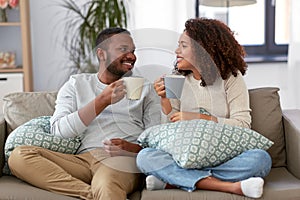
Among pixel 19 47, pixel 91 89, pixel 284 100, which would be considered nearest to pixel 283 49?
pixel 284 100

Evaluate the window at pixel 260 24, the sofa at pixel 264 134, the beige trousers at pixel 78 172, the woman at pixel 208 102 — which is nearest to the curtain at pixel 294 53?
the window at pixel 260 24

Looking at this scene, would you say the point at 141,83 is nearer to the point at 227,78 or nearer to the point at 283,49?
the point at 227,78

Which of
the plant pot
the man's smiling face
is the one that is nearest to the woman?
the man's smiling face

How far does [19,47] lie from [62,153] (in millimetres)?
2002

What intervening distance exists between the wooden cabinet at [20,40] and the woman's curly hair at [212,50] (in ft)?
5.83

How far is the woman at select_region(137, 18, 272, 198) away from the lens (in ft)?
6.64

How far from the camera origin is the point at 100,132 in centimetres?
227

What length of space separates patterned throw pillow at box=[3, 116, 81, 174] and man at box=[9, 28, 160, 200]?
0.04 meters

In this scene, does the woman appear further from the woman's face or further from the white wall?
the white wall

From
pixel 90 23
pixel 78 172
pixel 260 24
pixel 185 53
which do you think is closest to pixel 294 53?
pixel 260 24

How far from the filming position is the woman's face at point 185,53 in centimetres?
215

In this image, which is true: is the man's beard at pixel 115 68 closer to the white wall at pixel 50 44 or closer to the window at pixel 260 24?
the white wall at pixel 50 44

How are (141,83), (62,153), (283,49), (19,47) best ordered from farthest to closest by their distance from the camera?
1. (283,49)
2. (19,47)
3. (62,153)
4. (141,83)

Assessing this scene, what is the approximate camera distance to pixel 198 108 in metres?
2.25
